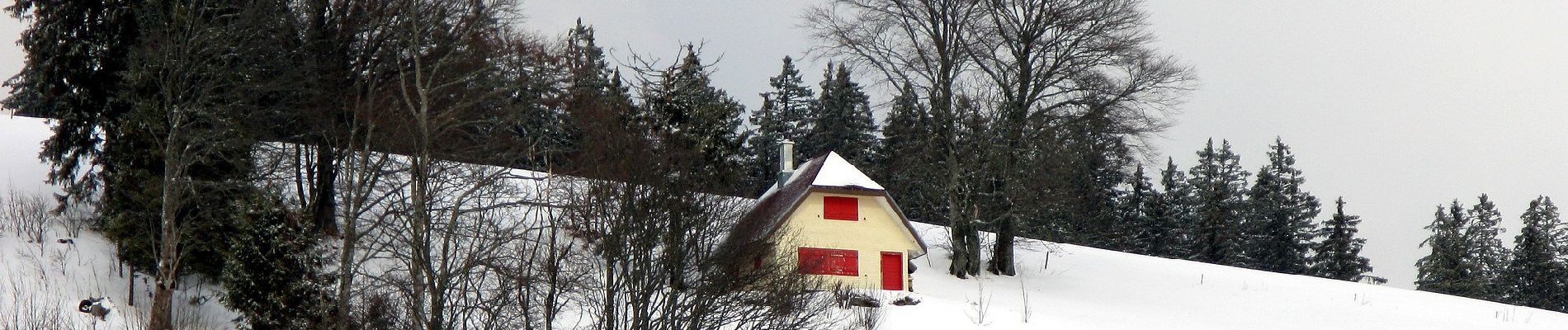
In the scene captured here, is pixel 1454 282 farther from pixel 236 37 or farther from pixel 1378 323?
pixel 236 37

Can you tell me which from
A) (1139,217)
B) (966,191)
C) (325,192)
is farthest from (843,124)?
(325,192)

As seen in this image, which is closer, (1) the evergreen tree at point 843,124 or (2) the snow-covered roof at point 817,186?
(2) the snow-covered roof at point 817,186

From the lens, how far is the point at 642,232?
21.0 meters

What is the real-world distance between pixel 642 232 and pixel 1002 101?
18.2 m

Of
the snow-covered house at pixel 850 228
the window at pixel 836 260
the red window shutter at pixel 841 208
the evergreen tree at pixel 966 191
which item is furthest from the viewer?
the evergreen tree at pixel 966 191

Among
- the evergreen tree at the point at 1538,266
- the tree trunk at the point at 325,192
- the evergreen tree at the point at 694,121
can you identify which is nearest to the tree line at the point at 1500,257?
Answer: the evergreen tree at the point at 1538,266

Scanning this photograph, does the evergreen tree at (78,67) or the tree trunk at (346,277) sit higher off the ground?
the evergreen tree at (78,67)

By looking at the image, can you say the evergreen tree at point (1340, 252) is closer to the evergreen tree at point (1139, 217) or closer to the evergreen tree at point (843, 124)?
the evergreen tree at point (1139, 217)

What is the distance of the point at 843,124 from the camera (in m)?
59.4

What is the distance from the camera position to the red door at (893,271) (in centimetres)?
3164

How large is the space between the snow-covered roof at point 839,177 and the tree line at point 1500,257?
3711cm

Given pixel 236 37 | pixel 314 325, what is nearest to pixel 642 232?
pixel 314 325

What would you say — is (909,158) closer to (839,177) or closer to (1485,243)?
(839,177)

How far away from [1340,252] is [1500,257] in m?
8.06
